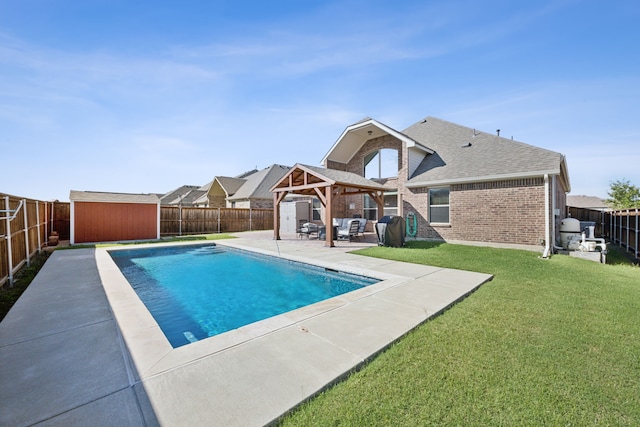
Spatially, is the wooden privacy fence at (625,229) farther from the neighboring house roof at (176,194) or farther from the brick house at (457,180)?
the neighboring house roof at (176,194)

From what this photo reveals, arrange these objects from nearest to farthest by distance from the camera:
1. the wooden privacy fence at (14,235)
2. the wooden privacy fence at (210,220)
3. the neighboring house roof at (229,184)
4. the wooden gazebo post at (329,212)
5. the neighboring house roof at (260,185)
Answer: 1. the wooden privacy fence at (14,235)
2. the wooden gazebo post at (329,212)
3. the wooden privacy fence at (210,220)
4. the neighboring house roof at (260,185)
5. the neighboring house roof at (229,184)

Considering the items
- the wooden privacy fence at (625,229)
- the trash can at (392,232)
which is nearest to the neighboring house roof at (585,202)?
→ the wooden privacy fence at (625,229)

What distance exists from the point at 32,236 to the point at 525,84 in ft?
63.3

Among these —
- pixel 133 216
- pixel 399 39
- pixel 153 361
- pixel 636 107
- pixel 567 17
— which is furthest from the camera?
pixel 133 216

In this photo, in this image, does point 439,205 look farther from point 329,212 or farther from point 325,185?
point 325,185

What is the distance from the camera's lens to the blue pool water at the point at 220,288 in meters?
5.30

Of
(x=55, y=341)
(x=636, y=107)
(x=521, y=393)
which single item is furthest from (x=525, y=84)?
(x=55, y=341)

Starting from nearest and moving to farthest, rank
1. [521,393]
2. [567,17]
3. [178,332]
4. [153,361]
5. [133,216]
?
1. [521,393]
2. [153,361]
3. [178,332]
4. [567,17]
5. [133,216]

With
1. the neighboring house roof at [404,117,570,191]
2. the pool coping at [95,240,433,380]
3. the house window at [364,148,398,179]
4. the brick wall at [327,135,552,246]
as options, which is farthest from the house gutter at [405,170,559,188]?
the pool coping at [95,240,433,380]

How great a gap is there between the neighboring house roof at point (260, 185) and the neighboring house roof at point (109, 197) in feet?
31.4

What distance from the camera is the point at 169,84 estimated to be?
978cm

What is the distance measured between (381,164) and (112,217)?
52.6 ft

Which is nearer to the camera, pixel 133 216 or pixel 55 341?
pixel 55 341

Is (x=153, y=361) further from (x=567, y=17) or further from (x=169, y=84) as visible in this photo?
(x=567, y=17)
